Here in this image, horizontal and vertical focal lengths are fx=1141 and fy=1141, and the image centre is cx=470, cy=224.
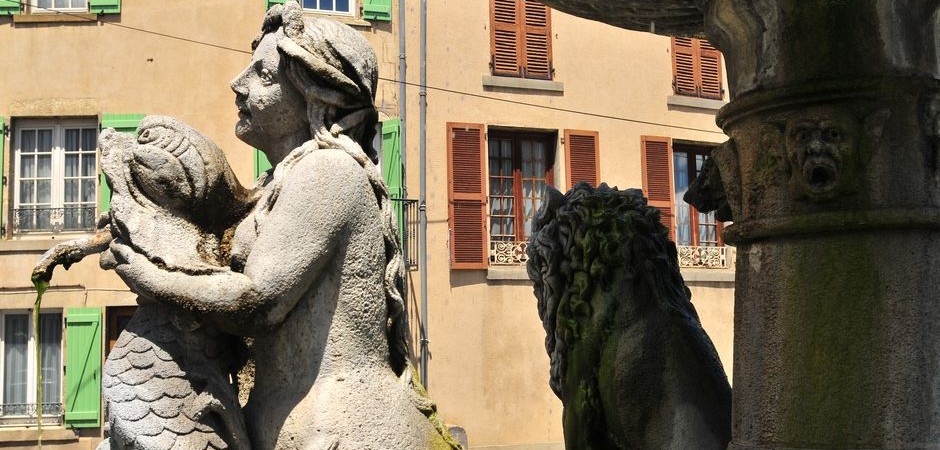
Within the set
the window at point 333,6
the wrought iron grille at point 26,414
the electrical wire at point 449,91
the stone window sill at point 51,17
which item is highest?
the window at point 333,6

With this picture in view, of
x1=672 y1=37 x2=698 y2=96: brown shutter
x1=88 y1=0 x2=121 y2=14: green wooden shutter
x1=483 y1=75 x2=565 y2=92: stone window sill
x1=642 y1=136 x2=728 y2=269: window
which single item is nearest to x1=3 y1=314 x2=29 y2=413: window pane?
x1=88 y1=0 x2=121 y2=14: green wooden shutter

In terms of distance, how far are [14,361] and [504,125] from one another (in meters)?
7.67

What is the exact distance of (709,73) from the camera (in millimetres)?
18875

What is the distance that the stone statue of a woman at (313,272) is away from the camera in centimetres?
270

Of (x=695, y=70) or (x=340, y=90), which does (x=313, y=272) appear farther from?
(x=695, y=70)

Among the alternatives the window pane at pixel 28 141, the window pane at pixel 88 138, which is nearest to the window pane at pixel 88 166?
the window pane at pixel 88 138

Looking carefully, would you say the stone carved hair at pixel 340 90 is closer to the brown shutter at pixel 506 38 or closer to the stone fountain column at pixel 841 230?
the stone fountain column at pixel 841 230

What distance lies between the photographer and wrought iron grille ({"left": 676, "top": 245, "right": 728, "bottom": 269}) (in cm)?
1809

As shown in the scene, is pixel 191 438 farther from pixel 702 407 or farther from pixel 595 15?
pixel 595 15

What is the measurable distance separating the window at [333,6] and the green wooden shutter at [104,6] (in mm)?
2605

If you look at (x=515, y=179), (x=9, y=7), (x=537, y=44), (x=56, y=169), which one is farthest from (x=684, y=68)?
(x=9, y=7)

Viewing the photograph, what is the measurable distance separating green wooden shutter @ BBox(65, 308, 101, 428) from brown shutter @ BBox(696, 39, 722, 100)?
Answer: 33.5 feet

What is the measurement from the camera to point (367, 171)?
2.89m

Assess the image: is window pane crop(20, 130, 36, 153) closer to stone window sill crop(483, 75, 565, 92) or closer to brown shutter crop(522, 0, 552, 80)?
stone window sill crop(483, 75, 565, 92)
